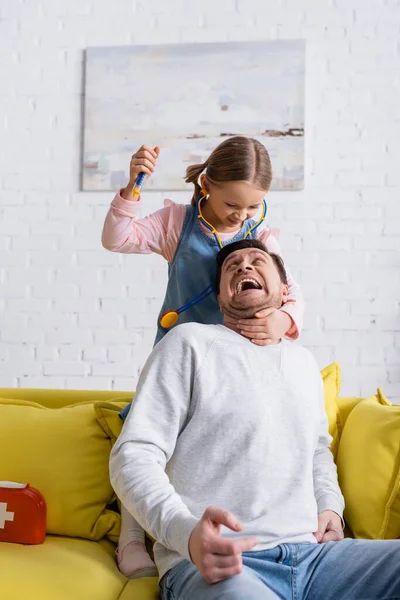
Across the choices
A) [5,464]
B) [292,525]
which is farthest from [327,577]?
[5,464]

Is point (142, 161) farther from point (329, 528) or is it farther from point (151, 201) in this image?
point (151, 201)

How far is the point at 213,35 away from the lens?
342 centimetres

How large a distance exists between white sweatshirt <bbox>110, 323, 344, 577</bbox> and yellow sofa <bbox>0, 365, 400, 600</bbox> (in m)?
0.19

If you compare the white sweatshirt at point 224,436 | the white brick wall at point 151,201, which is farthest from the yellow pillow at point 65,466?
the white brick wall at point 151,201

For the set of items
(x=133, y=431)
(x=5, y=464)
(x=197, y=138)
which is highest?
(x=197, y=138)

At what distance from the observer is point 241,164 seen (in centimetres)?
190

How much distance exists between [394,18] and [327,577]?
2746 millimetres

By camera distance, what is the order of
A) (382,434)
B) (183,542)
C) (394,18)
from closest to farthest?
(183,542)
(382,434)
(394,18)

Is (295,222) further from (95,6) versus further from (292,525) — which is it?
(292,525)

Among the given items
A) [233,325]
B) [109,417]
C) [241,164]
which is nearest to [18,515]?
[109,417]

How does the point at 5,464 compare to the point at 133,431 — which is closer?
the point at 133,431

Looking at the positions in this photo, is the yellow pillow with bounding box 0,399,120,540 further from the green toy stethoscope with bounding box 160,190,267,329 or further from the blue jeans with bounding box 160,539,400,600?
the blue jeans with bounding box 160,539,400,600

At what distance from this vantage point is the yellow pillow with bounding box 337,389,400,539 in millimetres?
1683

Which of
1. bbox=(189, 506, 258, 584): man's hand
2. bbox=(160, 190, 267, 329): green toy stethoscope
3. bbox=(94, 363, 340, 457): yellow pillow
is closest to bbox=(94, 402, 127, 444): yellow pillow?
bbox=(94, 363, 340, 457): yellow pillow
